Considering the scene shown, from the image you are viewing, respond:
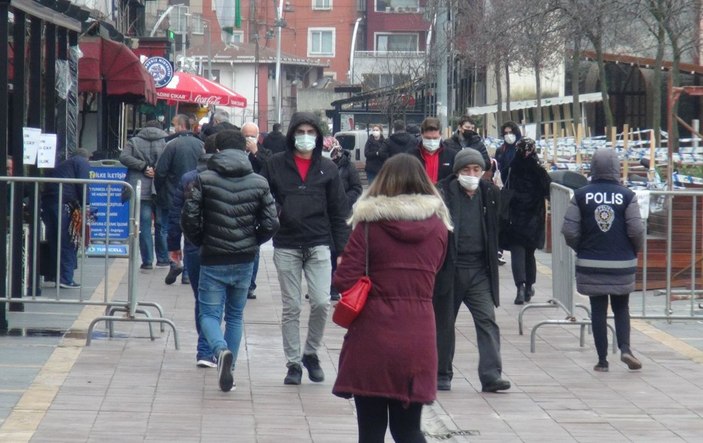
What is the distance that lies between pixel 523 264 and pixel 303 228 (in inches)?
190

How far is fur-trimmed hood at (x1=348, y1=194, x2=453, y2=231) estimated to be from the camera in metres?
5.95

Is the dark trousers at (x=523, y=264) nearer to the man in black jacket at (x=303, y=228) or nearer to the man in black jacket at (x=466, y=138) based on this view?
the man in black jacket at (x=466, y=138)

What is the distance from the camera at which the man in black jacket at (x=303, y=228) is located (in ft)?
29.3

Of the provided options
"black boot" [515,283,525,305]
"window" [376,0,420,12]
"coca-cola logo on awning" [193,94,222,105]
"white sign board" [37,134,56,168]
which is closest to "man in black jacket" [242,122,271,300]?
"white sign board" [37,134,56,168]

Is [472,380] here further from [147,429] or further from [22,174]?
[22,174]

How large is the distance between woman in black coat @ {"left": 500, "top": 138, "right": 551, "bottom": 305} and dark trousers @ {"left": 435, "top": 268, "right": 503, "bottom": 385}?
4.22 meters

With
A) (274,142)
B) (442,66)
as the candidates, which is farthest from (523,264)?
(442,66)

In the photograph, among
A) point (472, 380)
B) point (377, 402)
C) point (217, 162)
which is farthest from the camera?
point (472, 380)

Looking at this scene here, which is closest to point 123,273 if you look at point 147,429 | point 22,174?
point 22,174

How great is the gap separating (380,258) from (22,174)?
6.14m

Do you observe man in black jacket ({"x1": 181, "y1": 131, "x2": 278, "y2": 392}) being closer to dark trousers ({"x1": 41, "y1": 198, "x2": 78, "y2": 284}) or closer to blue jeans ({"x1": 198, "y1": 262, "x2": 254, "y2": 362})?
blue jeans ({"x1": 198, "y1": 262, "x2": 254, "y2": 362})

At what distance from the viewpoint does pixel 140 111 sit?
32875 millimetres

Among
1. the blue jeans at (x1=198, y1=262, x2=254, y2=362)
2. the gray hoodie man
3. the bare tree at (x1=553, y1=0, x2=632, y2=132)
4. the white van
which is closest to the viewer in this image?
the blue jeans at (x1=198, y1=262, x2=254, y2=362)

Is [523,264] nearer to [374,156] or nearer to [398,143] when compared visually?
[398,143]
